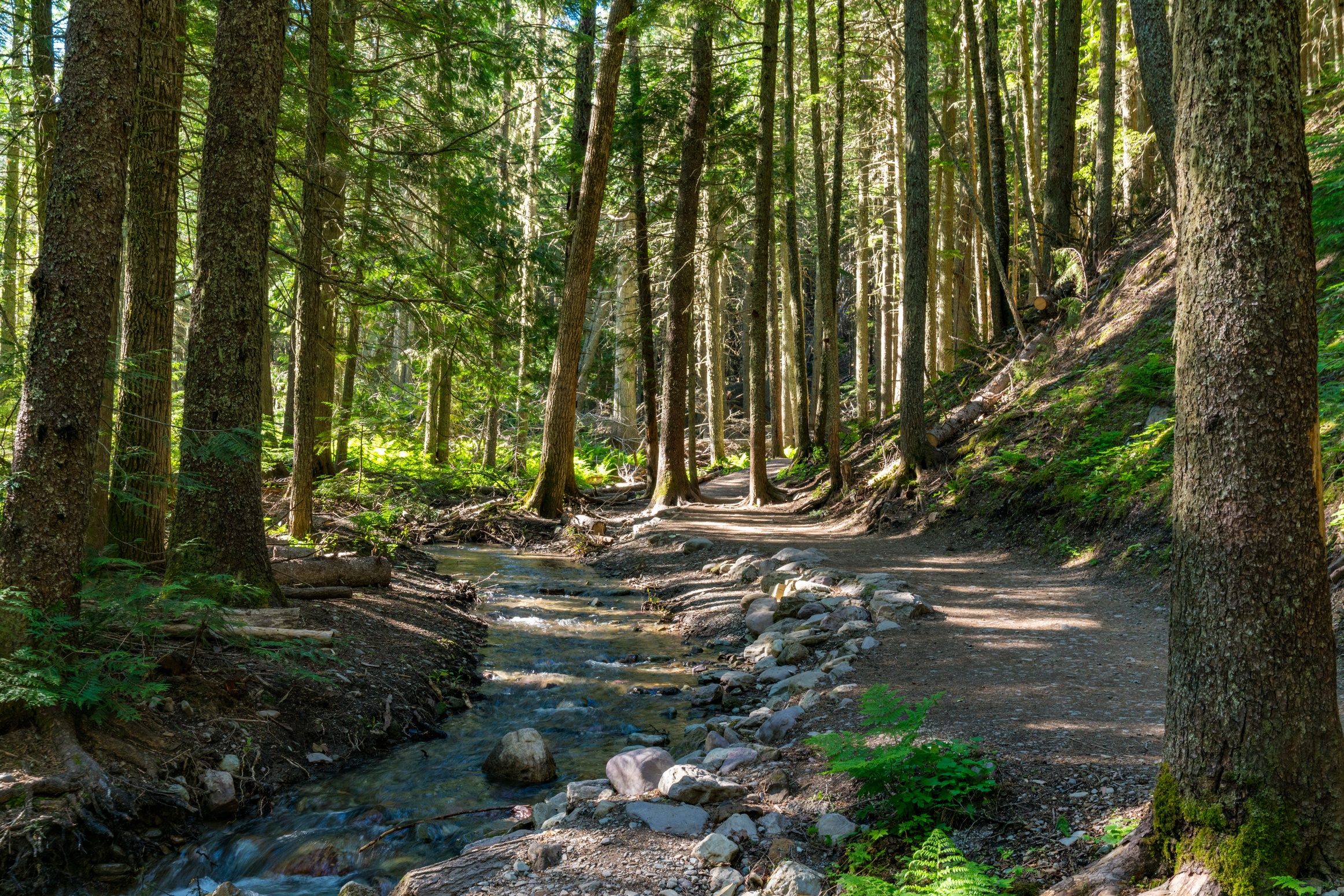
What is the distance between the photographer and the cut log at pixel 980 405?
43.1 feet

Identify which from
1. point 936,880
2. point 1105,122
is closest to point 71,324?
point 936,880

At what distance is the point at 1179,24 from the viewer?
8.73 feet

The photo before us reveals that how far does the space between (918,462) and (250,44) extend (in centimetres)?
1017

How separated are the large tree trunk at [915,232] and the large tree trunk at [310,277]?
8092 millimetres

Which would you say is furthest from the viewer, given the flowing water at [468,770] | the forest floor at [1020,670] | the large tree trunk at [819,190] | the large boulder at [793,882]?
the large tree trunk at [819,190]

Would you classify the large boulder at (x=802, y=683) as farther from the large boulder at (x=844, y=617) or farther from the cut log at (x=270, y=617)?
the cut log at (x=270, y=617)

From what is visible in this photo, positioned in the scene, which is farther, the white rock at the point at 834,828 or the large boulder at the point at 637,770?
the large boulder at the point at 637,770

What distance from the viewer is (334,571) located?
780 centimetres

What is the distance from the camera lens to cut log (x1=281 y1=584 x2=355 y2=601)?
6852 mm

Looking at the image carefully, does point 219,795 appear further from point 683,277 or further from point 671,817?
point 683,277

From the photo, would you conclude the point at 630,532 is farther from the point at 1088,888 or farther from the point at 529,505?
the point at 1088,888

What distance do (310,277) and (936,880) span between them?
25.8ft

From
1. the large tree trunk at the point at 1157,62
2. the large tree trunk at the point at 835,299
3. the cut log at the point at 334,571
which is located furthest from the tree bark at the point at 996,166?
the cut log at the point at 334,571

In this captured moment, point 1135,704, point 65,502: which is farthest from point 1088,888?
point 65,502
